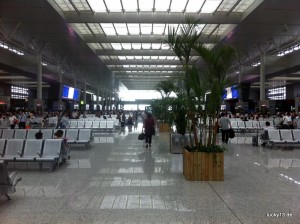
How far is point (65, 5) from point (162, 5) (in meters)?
6.02

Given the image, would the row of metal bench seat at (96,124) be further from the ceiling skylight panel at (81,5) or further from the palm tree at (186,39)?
the palm tree at (186,39)

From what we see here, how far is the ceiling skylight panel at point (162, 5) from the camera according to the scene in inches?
890

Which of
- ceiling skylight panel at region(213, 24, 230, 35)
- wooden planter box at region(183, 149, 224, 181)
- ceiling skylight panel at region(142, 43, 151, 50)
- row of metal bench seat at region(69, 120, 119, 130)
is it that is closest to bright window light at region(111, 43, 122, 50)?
ceiling skylight panel at region(142, 43, 151, 50)

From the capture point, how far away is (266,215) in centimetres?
569

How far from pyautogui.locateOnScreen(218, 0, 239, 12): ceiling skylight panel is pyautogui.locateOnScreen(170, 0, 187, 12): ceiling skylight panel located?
2351 millimetres

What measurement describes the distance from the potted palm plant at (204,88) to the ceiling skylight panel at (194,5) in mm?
13852

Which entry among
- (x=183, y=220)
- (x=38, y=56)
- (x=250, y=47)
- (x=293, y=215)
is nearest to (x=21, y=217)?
(x=183, y=220)

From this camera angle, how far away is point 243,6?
22.2 meters

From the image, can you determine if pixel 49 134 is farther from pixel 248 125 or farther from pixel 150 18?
pixel 248 125

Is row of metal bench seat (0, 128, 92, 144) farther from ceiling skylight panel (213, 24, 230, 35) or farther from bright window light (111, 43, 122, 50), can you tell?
bright window light (111, 43, 122, 50)

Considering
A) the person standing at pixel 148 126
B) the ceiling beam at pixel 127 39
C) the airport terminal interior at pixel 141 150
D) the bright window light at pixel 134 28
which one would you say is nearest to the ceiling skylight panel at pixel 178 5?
the airport terminal interior at pixel 141 150

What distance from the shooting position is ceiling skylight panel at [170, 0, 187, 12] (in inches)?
880

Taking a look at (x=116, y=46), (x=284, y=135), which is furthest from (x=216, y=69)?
(x=116, y=46)

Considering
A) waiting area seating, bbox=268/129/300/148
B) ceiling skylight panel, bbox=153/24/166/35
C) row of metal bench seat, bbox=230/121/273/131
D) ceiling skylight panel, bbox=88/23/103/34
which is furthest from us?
ceiling skylight panel, bbox=153/24/166/35
